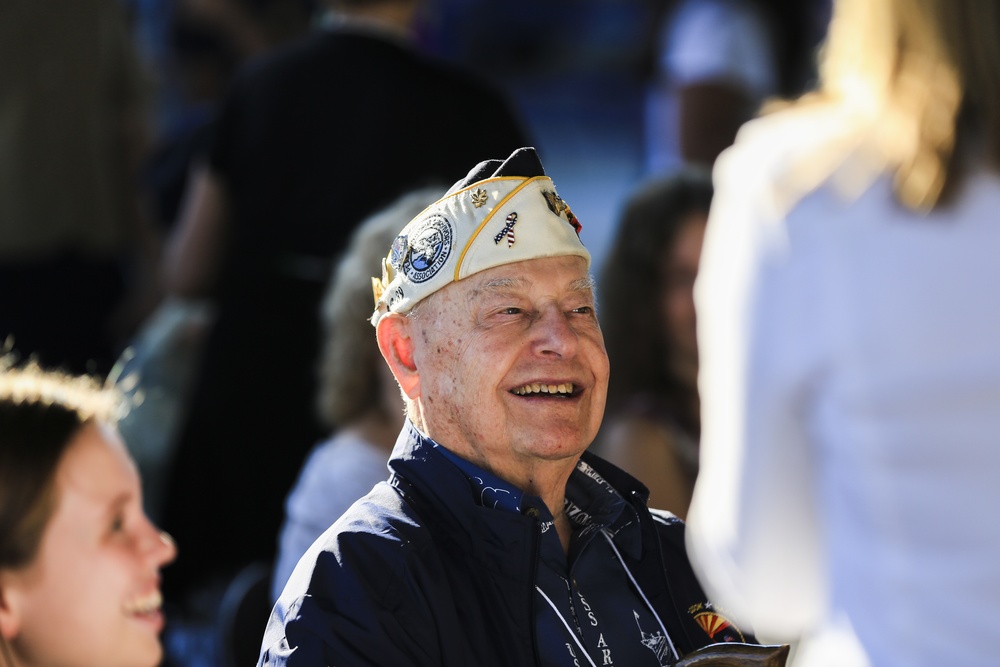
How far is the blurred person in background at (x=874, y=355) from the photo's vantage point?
1466 millimetres

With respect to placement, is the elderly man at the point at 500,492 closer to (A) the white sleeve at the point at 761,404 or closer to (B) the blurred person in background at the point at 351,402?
(A) the white sleeve at the point at 761,404

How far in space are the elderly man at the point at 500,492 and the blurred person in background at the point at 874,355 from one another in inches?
18.4

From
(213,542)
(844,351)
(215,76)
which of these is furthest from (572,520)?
(215,76)

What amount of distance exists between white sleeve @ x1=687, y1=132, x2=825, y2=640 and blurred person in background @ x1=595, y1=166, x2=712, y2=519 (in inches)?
75.5

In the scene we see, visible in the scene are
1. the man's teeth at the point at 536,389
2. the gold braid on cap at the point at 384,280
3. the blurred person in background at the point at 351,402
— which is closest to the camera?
the man's teeth at the point at 536,389

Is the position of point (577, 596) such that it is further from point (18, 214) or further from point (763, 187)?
point (18, 214)

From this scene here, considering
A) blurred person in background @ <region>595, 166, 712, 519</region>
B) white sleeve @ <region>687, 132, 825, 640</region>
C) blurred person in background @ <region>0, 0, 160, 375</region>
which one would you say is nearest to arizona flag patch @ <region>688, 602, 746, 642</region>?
white sleeve @ <region>687, 132, 825, 640</region>

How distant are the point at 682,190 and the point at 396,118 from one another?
86 cm

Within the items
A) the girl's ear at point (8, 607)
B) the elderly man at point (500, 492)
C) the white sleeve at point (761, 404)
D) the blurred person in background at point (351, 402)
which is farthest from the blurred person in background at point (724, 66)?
the white sleeve at point (761, 404)

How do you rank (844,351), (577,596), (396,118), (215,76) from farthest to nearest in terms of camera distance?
(215,76), (396,118), (577,596), (844,351)

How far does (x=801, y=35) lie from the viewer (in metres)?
5.46

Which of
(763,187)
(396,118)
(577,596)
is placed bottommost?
Result: (577,596)

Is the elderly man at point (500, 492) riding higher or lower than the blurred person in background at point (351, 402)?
lower

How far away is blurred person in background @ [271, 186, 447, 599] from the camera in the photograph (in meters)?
3.00
